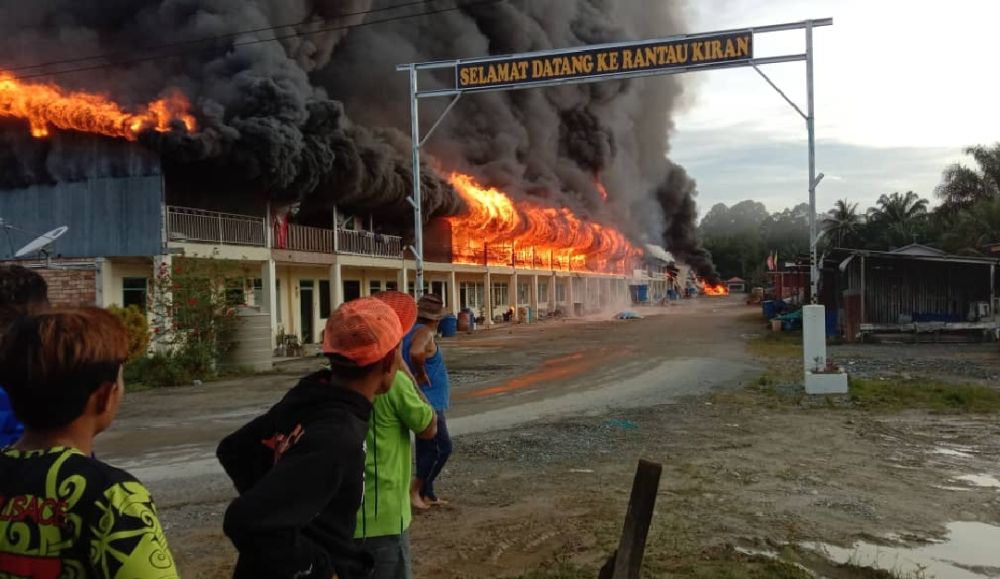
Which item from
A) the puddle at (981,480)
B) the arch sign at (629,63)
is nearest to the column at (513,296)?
the arch sign at (629,63)

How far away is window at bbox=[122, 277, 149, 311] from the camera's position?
19125 mm

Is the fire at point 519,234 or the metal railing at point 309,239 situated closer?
the metal railing at point 309,239

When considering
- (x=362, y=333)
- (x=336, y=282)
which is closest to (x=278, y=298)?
(x=336, y=282)

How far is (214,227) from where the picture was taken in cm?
2012

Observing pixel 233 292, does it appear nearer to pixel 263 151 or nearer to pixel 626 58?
pixel 263 151

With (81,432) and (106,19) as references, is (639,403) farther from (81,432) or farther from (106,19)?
(106,19)

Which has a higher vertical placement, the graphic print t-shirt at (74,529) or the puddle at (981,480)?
the graphic print t-shirt at (74,529)

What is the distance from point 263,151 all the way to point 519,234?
24073mm

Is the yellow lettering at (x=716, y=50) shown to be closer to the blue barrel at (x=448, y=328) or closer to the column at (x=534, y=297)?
the blue barrel at (x=448, y=328)

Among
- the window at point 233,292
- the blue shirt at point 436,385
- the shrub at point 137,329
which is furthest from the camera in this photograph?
the window at point 233,292

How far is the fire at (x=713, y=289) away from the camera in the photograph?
10125 centimetres

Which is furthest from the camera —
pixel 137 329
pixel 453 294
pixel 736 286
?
pixel 736 286

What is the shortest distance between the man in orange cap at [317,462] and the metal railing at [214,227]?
1786cm

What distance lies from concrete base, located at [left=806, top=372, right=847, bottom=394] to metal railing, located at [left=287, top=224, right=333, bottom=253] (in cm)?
1635
